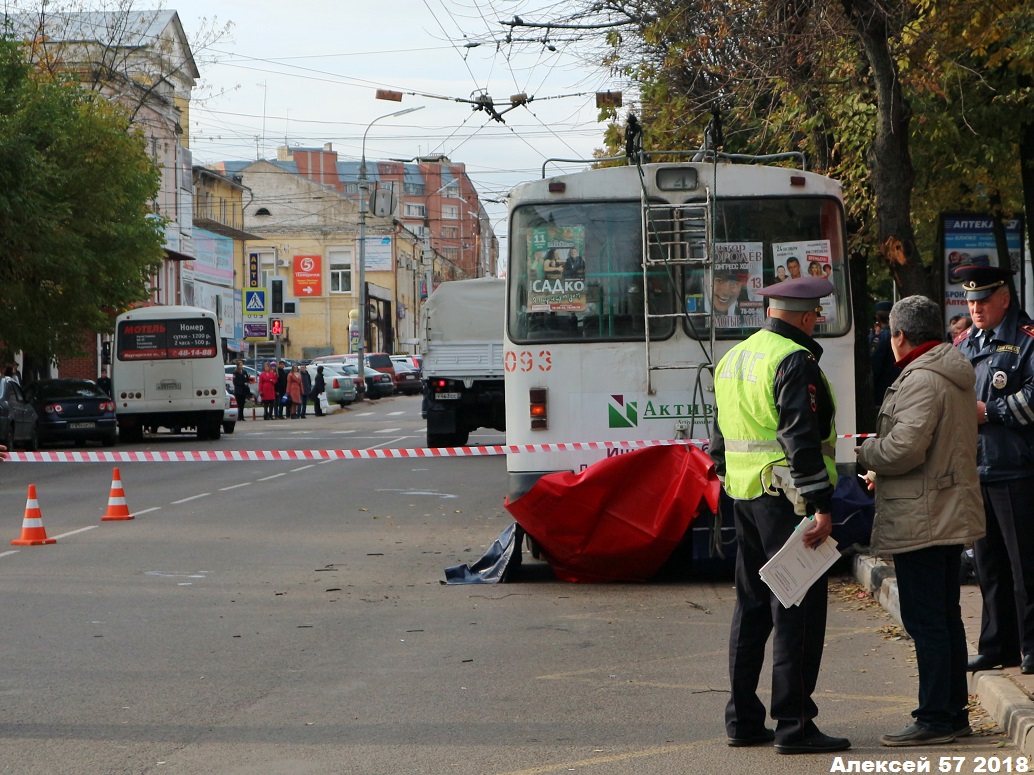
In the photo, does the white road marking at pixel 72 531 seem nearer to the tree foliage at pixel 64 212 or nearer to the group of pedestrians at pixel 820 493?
the group of pedestrians at pixel 820 493

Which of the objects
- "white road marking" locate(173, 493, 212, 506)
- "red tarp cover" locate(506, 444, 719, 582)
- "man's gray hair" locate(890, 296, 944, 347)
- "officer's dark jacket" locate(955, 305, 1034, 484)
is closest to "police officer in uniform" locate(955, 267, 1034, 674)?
"officer's dark jacket" locate(955, 305, 1034, 484)

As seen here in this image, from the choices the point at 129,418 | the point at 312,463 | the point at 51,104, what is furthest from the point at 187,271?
the point at 312,463

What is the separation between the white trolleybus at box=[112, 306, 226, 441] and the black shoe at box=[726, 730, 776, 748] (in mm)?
29444

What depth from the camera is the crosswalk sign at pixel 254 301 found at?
53375mm

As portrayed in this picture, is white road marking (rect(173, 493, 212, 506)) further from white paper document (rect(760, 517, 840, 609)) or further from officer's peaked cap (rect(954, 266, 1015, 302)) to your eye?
white paper document (rect(760, 517, 840, 609))

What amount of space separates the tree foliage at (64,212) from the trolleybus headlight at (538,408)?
17924 millimetres

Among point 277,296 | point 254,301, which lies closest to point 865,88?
point 254,301

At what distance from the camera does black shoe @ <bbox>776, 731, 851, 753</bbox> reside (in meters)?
5.77

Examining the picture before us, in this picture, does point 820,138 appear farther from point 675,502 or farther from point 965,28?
point 675,502

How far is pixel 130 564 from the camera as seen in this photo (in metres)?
12.3

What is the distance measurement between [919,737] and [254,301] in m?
49.3

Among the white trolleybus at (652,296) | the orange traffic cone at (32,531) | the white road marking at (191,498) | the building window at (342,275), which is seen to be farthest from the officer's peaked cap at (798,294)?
the building window at (342,275)

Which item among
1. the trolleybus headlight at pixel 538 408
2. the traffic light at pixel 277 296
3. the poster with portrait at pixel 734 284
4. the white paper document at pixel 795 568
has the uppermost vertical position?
the traffic light at pixel 277 296

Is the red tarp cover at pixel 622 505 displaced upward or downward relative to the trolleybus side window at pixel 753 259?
downward
